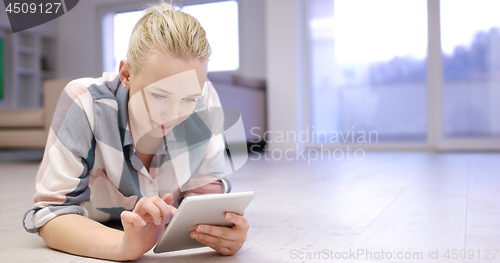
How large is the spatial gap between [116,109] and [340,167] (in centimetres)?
191

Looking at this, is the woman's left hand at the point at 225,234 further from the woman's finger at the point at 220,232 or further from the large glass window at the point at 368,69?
the large glass window at the point at 368,69

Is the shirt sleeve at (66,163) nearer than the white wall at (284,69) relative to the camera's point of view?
Yes

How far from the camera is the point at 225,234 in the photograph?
73cm

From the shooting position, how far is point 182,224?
687 millimetres

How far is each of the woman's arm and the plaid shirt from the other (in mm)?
29

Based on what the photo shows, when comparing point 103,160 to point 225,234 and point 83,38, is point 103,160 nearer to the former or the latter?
point 225,234

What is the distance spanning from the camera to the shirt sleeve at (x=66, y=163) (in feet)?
2.49

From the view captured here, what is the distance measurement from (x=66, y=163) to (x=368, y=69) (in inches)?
144

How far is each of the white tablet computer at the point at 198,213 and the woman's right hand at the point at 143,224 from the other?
0.7 inches

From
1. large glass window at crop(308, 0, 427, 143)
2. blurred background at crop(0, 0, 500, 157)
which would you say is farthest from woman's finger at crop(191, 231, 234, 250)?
large glass window at crop(308, 0, 427, 143)

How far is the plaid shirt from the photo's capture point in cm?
77

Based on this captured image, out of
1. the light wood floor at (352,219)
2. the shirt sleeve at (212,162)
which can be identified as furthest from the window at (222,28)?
the shirt sleeve at (212,162)

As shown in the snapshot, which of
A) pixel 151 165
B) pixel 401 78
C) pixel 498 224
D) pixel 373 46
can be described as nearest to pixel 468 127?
pixel 401 78

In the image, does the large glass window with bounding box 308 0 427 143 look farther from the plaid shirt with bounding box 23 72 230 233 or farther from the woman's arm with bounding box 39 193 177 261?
the woman's arm with bounding box 39 193 177 261
